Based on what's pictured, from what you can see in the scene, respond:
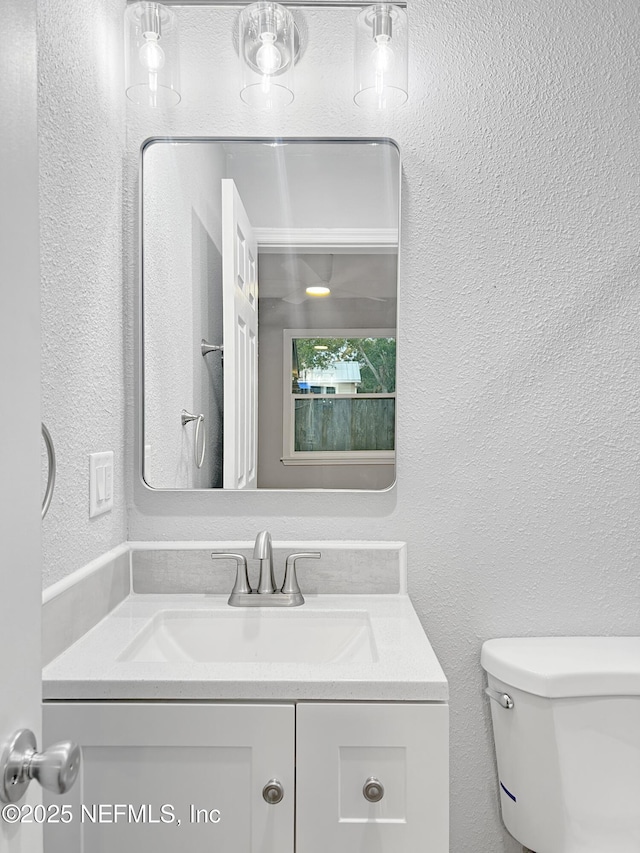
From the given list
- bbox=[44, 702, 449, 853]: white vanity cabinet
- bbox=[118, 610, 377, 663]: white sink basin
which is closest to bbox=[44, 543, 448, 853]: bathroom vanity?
bbox=[44, 702, 449, 853]: white vanity cabinet

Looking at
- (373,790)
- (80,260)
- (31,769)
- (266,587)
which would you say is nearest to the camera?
(31,769)

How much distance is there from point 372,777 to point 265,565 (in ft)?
1.75

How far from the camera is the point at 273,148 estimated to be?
151 cm

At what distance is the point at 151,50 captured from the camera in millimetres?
1445

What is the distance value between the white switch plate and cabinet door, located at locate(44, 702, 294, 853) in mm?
410

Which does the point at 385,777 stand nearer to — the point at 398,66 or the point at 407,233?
the point at 407,233

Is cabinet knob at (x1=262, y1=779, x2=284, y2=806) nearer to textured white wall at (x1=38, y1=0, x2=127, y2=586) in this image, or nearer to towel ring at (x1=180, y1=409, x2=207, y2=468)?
textured white wall at (x1=38, y1=0, x2=127, y2=586)

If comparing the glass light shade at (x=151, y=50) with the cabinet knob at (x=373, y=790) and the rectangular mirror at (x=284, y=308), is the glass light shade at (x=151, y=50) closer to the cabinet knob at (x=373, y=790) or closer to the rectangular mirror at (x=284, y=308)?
the rectangular mirror at (x=284, y=308)

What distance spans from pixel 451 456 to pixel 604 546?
0.40 meters

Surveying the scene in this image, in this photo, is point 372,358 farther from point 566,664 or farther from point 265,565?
point 566,664

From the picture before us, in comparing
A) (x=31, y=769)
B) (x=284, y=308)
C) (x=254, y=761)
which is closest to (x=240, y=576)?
(x=254, y=761)

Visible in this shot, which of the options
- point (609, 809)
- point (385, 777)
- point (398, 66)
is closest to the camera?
point (385, 777)

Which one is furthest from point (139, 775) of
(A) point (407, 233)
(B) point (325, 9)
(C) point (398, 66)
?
(B) point (325, 9)

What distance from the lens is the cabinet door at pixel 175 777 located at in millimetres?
973
